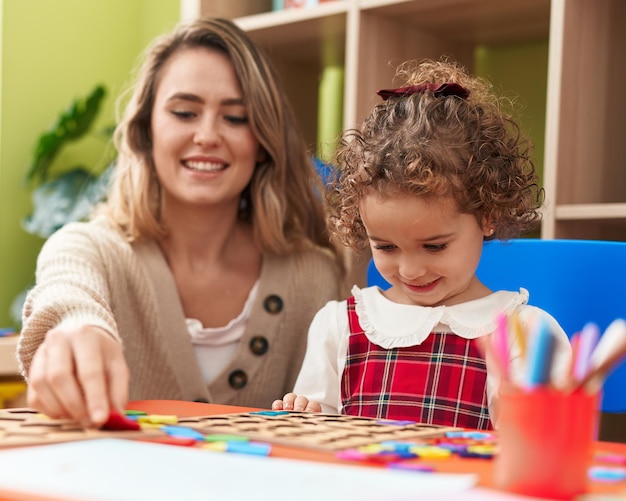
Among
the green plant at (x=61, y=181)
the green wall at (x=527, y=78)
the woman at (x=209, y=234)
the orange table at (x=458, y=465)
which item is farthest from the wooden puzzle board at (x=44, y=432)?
the green plant at (x=61, y=181)

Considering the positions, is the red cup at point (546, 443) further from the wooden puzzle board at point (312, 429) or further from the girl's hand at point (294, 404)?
the girl's hand at point (294, 404)

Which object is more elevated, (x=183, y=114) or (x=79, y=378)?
(x=183, y=114)

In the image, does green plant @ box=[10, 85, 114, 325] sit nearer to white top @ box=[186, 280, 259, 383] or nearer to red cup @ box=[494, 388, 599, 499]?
white top @ box=[186, 280, 259, 383]

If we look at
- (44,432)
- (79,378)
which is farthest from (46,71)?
(44,432)

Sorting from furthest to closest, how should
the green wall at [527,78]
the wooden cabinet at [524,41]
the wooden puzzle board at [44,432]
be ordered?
the green wall at [527,78] < the wooden cabinet at [524,41] < the wooden puzzle board at [44,432]

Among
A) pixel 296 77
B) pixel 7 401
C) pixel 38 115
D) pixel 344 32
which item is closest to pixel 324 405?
pixel 344 32

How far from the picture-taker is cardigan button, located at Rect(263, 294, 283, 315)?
1770 millimetres

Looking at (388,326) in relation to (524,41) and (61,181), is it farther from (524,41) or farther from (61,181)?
(61,181)

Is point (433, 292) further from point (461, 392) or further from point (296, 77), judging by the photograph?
point (296, 77)

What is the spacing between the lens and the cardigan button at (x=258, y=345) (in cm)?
173

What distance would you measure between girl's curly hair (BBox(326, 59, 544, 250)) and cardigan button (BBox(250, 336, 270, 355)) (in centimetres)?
46

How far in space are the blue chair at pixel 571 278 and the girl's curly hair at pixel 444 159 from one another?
2.5 inches

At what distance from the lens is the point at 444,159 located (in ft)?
3.89

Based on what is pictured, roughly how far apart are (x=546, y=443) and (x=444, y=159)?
68 cm
